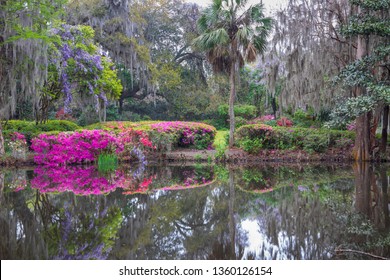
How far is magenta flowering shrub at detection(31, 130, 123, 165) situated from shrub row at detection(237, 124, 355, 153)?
5.28 m

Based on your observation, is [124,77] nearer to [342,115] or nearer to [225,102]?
[225,102]

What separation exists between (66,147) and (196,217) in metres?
8.63

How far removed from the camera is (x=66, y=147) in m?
13.5

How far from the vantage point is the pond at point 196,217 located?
14.5ft

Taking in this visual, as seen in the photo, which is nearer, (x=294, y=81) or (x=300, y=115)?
(x=294, y=81)

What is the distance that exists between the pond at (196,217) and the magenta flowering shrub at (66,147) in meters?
3.09

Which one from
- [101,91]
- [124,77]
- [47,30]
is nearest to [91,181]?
[47,30]

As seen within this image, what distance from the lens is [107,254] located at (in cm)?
427

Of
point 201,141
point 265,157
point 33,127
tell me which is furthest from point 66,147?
point 265,157

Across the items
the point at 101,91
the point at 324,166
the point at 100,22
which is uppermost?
the point at 100,22

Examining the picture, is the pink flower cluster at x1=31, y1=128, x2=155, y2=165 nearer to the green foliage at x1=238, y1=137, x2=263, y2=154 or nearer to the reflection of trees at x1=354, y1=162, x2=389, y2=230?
the green foliage at x1=238, y1=137, x2=263, y2=154

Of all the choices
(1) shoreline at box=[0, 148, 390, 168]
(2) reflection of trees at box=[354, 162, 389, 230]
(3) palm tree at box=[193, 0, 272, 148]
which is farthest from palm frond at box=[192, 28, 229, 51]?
(2) reflection of trees at box=[354, 162, 389, 230]

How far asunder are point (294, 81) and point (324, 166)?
529 cm

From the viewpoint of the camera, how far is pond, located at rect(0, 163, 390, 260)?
14.5ft
